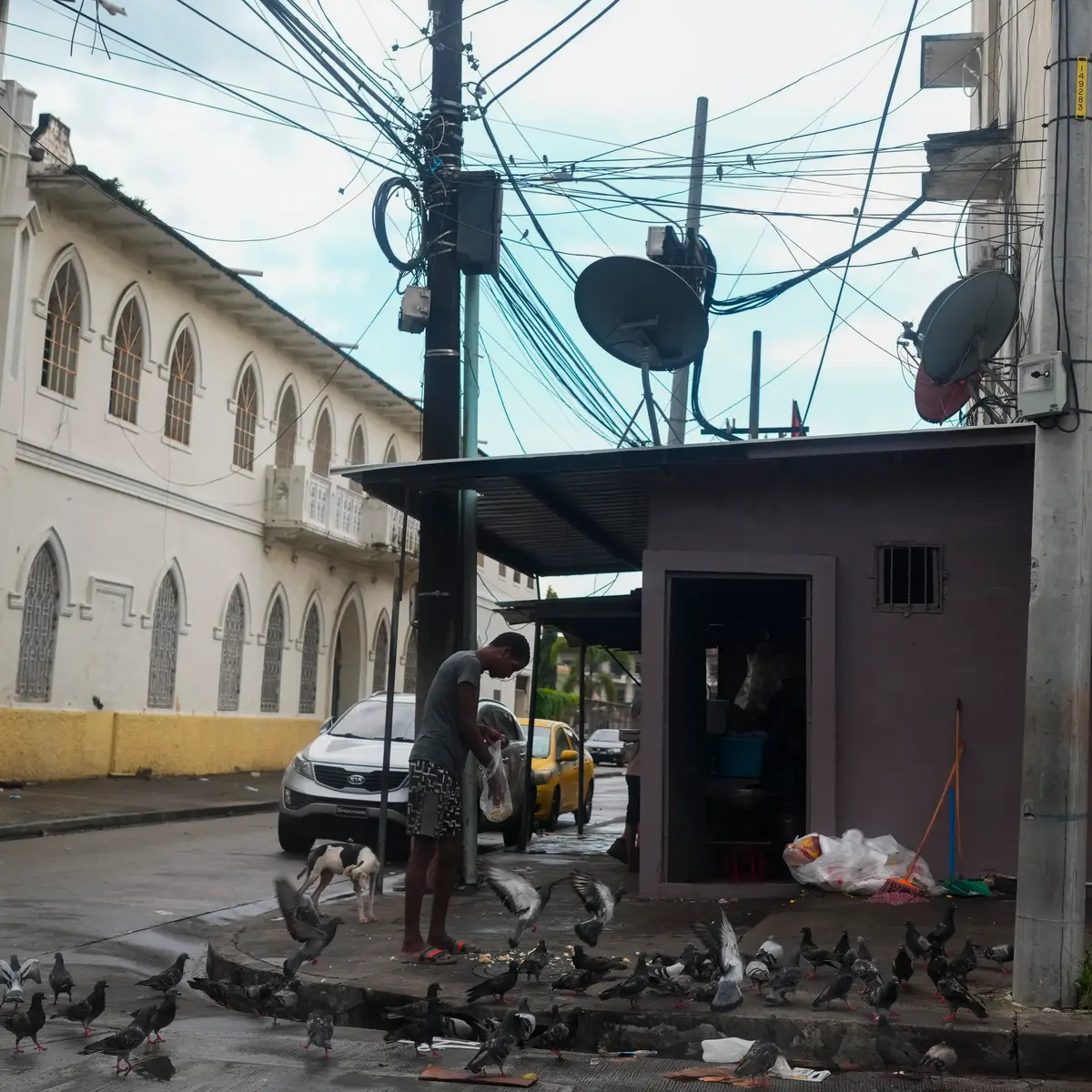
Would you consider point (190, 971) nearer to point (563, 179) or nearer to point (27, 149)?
point (563, 179)

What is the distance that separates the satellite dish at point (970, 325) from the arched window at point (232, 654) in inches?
755

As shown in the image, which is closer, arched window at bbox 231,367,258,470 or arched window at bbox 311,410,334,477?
arched window at bbox 231,367,258,470

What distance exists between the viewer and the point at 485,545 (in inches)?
551

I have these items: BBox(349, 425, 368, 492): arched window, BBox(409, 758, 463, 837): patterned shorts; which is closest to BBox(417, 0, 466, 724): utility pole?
BBox(409, 758, 463, 837): patterned shorts

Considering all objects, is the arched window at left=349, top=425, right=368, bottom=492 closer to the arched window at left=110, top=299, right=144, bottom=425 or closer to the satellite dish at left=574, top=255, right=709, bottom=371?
the arched window at left=110, top=299, right=144, bottom=425

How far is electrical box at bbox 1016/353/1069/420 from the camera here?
6.65 metres

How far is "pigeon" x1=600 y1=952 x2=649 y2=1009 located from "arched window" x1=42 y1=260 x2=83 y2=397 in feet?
55.9

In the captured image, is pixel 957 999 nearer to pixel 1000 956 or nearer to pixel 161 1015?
pixel 1000 956

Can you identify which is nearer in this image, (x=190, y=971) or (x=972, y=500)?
(x=190, y=971)

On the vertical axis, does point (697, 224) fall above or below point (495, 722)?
above

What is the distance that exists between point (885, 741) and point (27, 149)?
626 inches

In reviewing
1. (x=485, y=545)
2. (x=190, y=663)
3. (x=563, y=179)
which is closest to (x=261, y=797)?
(x=190, y=663)

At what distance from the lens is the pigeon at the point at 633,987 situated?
6516 millimetres

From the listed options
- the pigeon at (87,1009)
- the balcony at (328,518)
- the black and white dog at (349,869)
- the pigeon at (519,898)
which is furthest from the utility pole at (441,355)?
the balcony at (328,518)
